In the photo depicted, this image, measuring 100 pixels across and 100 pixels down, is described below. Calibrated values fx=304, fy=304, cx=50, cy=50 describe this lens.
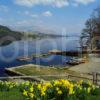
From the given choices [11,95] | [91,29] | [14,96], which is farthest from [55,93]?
[91,29]

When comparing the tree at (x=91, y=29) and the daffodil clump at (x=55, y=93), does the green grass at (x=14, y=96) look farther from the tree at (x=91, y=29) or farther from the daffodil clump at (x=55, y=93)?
the tree at (x=91, y=29)

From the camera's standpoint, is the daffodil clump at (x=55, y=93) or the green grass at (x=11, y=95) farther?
the green grass at (x=11, y=95)

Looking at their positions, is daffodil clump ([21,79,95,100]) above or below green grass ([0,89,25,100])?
above

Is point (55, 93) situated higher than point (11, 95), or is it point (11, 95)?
point (55, 93)

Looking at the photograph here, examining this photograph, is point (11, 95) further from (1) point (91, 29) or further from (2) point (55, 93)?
(1) point (91, 29)

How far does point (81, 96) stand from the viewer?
24.6ft

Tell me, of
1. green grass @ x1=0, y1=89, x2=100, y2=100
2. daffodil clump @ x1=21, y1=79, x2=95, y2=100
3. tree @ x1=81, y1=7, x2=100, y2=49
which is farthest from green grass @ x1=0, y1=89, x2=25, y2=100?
tree @ x1=81, y1=7, x2=100, y2=49

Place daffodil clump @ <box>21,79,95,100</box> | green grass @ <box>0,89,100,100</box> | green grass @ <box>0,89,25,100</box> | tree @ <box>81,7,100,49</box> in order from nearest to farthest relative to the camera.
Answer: daffodil clump @ <box>21,79,95,100</box> < green grass @ <box>0,89,100,100</box> < green grass @ <box>0,89,25,100</box> < tree @ <box>81,7,100,49</box>

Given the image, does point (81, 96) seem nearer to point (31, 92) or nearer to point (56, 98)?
point (56, 98)

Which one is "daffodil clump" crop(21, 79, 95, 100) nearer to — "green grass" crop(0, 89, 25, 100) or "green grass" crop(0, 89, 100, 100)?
"green grass" crop(0, 89, 100, 100)

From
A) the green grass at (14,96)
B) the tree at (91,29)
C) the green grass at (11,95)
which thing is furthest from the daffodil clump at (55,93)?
the tree at (91,29)

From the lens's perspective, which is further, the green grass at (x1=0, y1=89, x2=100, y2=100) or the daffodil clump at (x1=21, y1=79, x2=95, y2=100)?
the green grass at (x1=0, y1=89, x2=100, y2=100)

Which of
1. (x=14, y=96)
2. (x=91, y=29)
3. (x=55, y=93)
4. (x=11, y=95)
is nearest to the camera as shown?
(x=55, y=93)

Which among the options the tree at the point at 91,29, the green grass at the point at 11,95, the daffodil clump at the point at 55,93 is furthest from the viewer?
the tree at the point at 91,29
